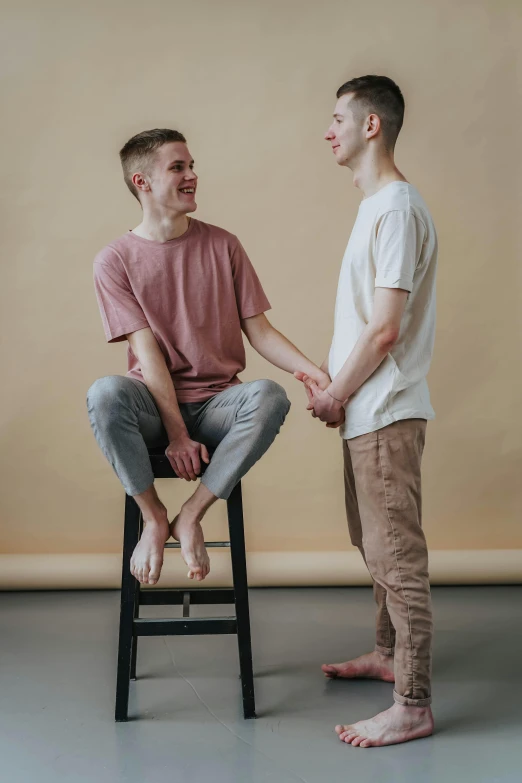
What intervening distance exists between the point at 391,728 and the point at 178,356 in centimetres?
109

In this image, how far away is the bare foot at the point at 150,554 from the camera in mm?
2119

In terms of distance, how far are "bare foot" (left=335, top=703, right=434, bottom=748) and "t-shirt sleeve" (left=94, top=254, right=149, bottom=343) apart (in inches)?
45.0

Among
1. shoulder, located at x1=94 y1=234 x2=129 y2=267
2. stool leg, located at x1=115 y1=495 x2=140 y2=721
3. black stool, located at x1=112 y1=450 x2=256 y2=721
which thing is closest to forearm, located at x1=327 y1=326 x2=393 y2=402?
black stool, located at x1=112 y1=450 x2=256 y2=721

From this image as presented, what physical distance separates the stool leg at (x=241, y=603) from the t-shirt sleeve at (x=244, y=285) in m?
0.55

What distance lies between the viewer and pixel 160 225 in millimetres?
2412

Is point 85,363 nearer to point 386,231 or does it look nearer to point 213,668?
point 213,668

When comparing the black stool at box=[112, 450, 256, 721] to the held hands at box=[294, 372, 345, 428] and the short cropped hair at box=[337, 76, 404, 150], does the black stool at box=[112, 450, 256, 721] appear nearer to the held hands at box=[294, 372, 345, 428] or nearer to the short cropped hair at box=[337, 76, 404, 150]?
the held hands at box=[294, 372, 345, 428]

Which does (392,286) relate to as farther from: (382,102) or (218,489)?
(218,489)

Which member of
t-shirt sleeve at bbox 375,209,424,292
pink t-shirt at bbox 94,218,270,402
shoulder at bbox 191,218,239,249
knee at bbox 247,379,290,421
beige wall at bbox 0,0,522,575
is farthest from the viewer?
beige wall at bbox 0,0,522,575

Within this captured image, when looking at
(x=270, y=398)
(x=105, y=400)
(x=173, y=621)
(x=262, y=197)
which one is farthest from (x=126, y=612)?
(x=262, y=197)

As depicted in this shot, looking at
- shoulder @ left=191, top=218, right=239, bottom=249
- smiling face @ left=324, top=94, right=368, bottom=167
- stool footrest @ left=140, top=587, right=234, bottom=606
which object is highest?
smiling face @ left=324, top=94, right=368, bottom=167

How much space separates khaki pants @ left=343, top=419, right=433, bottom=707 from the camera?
6.71 feet

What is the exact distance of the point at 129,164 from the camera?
2.44 meters

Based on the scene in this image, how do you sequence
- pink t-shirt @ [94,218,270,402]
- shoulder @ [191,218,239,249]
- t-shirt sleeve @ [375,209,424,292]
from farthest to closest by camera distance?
shoulder @ [191,218,239,249]
pink t-shirt @ [94,218,270,402]
t-shirt sleeve @ [375,209,424,292]
